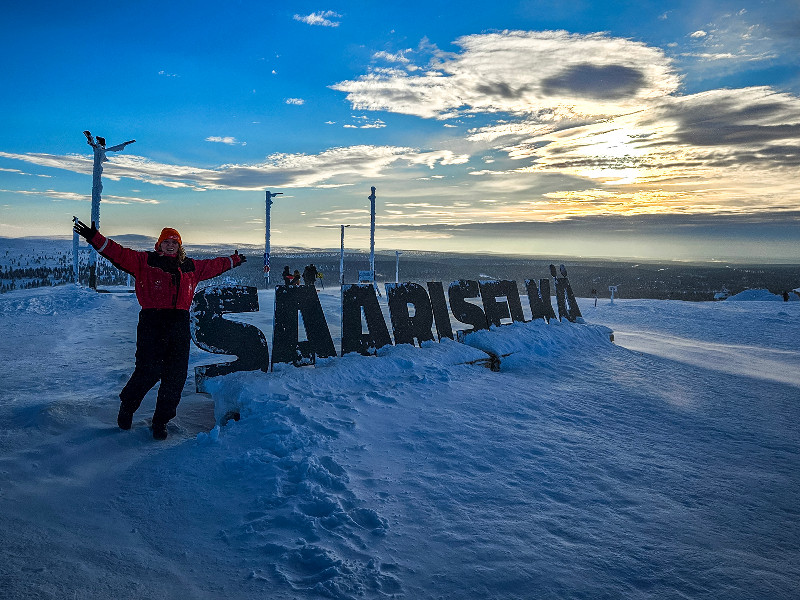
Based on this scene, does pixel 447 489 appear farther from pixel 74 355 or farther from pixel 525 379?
pixel 74 355

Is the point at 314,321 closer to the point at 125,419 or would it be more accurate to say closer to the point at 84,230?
the point at 125,419

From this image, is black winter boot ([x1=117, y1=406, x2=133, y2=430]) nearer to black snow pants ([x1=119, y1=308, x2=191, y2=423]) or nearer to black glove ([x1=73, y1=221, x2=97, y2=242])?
black snow pants ([x1=119, y1=308, x2=191, y2=423])

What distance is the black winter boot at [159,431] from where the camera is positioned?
164 inches

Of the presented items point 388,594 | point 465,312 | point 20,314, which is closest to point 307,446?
point 388,594

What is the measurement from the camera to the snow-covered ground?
2.43m

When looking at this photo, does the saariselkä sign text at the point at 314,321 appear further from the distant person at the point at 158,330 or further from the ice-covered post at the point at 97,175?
the ice-covered post at the point at 97,175

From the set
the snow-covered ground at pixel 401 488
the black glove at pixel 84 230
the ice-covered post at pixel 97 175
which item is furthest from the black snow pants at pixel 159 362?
the ice-covered post at pixel 97 175

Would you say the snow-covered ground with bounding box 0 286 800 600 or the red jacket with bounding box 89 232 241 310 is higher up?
the red jacket with bounding box 89 232 241 310

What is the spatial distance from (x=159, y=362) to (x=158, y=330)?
1.08 feet

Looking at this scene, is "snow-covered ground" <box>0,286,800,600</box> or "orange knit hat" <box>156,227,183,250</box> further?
"orange knit hat" <box>156,227,183,250</box>

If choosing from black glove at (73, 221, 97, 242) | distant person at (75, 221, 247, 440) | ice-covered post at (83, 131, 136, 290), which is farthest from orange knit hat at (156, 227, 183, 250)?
ice-covered post at (83, 131, 136, 290)

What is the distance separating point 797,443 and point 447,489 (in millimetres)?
4229

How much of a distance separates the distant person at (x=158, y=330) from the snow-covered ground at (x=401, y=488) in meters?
0.32

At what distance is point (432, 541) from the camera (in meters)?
2.74
